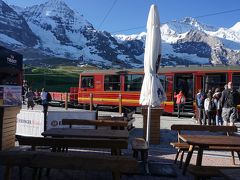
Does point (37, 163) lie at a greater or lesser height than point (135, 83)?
lesser

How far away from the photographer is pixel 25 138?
6672 millimetres

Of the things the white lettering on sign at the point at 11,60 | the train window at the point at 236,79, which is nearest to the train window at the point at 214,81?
the train window at the point at 236,79

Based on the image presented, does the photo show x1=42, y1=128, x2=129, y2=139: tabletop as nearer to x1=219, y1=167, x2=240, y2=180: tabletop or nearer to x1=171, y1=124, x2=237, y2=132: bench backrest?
x1=171, y1=124, x2=237, y2=132: bench backrest

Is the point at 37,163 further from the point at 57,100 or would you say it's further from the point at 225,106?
the point at 57,100

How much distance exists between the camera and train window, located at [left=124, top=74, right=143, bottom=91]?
25.7m

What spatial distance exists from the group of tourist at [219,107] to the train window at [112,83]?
30.4 feet

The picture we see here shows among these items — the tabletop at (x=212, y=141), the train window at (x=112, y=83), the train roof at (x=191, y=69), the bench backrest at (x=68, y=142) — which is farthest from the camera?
the train window at (x=112, y=83)

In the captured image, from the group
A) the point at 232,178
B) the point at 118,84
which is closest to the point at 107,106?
the point at 118,84

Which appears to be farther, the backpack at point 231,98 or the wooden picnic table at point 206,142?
the backpack at point 231,98

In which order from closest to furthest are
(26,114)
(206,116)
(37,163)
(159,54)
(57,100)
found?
(37,163), (159,54), (26,114), (206,116), (57,100)

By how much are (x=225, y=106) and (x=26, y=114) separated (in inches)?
246

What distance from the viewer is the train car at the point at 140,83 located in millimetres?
22984

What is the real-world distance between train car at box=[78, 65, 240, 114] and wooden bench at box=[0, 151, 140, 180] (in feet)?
56.2

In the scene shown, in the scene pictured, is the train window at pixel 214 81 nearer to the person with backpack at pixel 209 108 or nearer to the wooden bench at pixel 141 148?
the person with backpack at pixel 209 108
